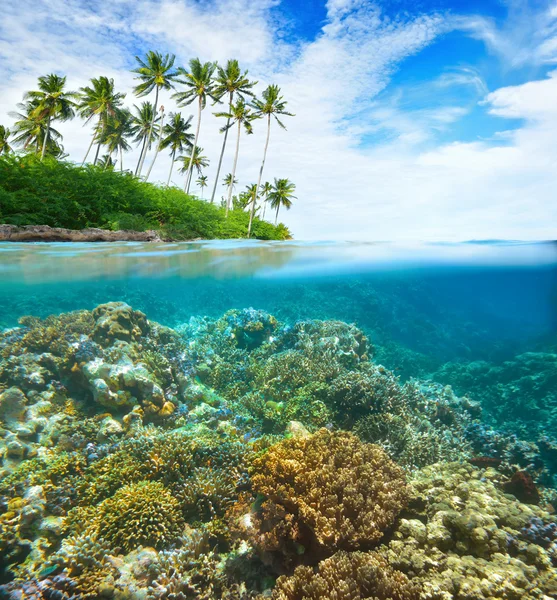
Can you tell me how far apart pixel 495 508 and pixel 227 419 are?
17.3 feet

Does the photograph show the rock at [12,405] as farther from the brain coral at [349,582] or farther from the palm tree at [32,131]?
the palm tree at [32,131]

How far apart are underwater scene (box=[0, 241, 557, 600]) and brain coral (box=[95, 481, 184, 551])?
3cm

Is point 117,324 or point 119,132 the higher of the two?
point 119,132

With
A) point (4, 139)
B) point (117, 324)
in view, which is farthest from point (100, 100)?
point (117, 324)

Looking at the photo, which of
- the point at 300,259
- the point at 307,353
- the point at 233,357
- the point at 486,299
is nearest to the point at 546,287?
the point at 486,299

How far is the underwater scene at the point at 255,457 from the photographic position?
4.39 m

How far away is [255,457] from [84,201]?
54.1 feet

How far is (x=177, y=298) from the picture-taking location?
2331cm

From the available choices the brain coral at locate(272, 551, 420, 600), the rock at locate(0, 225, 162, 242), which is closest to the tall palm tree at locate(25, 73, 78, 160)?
the rock at locate(0, 225, 162, 242)

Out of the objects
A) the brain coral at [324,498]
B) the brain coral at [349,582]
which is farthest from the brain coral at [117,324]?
the brain coral at [349,582]

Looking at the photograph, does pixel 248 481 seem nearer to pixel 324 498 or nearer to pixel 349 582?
pixel 324 498

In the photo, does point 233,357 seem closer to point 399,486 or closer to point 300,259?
point 399,486

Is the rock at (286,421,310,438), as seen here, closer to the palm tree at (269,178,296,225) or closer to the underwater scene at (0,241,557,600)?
the underwater scene at (0,241,557,600)

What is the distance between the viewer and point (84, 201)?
17.3 metres
